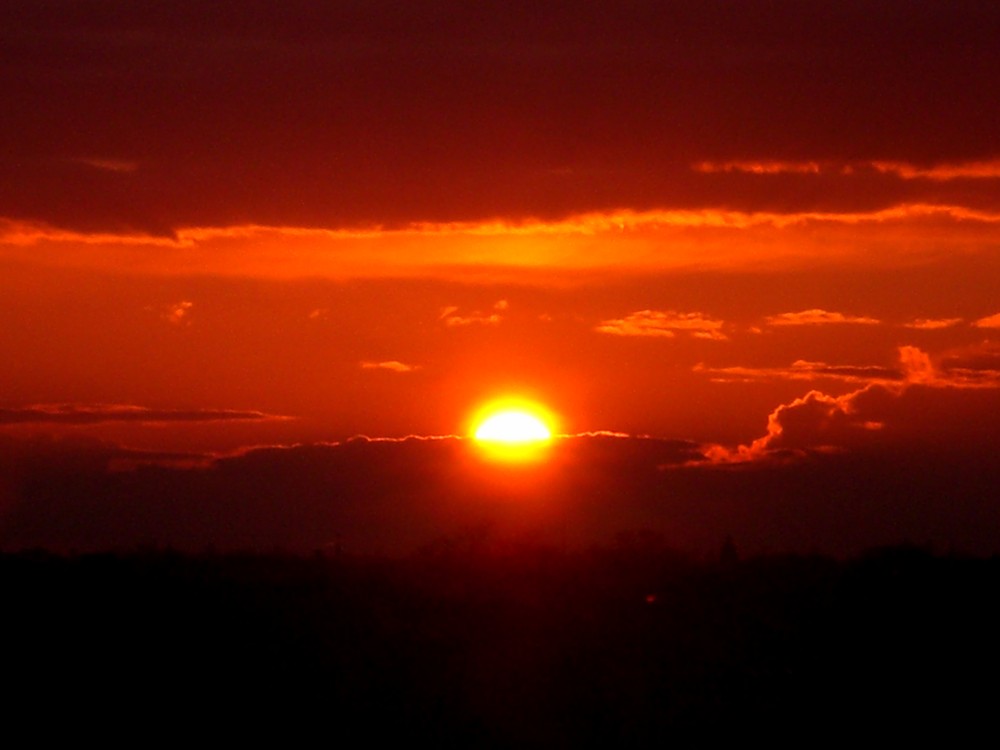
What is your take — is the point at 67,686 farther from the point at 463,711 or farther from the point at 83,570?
the point at 463,711

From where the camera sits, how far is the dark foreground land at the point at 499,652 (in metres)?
18.2

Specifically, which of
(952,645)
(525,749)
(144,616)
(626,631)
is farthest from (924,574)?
A: (144,616)

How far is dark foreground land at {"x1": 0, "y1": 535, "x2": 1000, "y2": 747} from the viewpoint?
59.7ft

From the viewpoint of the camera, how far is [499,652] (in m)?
19.6

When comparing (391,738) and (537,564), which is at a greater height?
(537,564)

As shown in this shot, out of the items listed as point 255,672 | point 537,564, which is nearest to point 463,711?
point 255,672

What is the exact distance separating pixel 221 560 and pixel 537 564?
4.93 meters

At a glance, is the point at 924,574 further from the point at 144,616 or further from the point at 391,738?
the point at 144,616

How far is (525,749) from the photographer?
17734 mm

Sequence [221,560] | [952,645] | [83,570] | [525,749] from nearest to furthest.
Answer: [525,749] → [952,645] → [83,570] → [221,560]

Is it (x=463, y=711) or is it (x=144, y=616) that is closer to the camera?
(x=463, y=711)

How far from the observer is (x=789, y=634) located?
20406mm

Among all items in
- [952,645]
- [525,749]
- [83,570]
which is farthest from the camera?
[83,570]

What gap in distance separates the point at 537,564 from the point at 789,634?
3.96m
